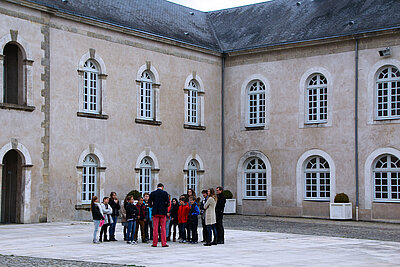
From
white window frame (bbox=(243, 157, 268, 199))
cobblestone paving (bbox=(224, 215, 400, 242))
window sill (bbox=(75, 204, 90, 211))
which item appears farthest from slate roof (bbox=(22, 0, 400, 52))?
cobblestone paving (bbox=(224, 215, 400, 242))

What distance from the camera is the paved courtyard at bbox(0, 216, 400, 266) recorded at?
13.4m

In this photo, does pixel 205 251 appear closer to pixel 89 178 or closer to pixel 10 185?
pixel 10 185

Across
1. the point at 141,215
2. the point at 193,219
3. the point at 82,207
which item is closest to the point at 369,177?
the point at 82,207

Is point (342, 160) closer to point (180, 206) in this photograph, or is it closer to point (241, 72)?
point (241, 72)

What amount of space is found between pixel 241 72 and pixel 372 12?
20.3 feet

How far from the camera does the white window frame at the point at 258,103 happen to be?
29.7 metres

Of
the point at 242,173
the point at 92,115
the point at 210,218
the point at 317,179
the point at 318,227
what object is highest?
the point at 92,115

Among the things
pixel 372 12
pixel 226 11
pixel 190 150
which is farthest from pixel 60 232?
pixel 226 11

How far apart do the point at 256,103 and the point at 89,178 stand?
28.4ft

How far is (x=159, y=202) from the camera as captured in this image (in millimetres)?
16516

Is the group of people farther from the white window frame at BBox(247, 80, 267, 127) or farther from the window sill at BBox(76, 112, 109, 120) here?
the white window frame at BBox(247, 80, 267, 127)

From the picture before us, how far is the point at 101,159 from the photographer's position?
25203 mm

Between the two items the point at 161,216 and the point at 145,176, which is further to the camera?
the point at 145,176

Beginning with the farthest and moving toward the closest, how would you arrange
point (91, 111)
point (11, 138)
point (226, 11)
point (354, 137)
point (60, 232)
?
point (226, 11) < point (354, 137) < point (91, 111) < point (11, 138) < point (60, 232)
